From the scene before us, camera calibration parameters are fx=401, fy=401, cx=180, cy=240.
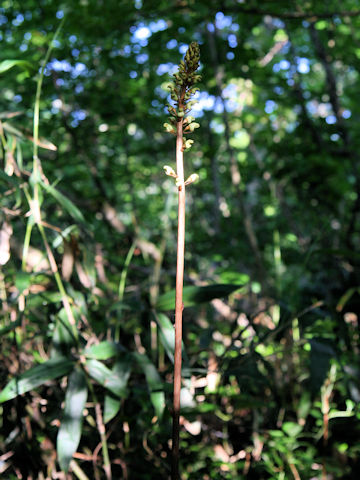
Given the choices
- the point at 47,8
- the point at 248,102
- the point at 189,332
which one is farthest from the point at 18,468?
the point at 248,102

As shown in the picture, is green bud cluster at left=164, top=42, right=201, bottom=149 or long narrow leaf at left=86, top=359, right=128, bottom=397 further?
long narrow leaf at left=86, top=359, right=128, bottom=397

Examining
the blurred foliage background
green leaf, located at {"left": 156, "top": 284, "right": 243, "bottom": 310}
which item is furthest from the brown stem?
green leaf, located at {"left": 156, "top": 284, "right": 243, "bottom": 310}

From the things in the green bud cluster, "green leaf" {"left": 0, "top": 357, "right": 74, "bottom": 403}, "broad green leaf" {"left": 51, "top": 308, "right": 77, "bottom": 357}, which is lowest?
"broad green leaf" {"left": 51, "top": 308, "right": 77, "bottom": 357}

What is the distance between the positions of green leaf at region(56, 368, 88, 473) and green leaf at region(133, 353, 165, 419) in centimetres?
19

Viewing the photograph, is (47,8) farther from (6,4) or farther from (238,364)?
(238,364)

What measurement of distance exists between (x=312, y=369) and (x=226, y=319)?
130 cm

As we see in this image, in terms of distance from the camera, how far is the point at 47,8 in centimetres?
253

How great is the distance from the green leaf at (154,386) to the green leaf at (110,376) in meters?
0.06

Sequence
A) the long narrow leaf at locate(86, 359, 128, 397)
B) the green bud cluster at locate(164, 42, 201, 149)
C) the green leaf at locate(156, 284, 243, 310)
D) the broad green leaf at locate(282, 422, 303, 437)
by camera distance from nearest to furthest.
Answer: the green bud cluster at locate(164, 42, 201, 149) < the long narrow leaf at locate(86, 359, 128, 397) < the green leaf at locate(156, 284, 243, 310) < the broad green leaf at locate(282, 422, 303, 437)

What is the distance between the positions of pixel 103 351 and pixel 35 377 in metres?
0.21

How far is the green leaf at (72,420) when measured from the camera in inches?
41.4

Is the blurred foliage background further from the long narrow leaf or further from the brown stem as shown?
the brown stem

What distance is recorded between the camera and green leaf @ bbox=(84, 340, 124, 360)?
121cm

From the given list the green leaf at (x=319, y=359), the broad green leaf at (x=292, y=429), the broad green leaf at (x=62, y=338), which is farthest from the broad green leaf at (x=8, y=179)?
the broad green leaf at (x=292, y=429)
